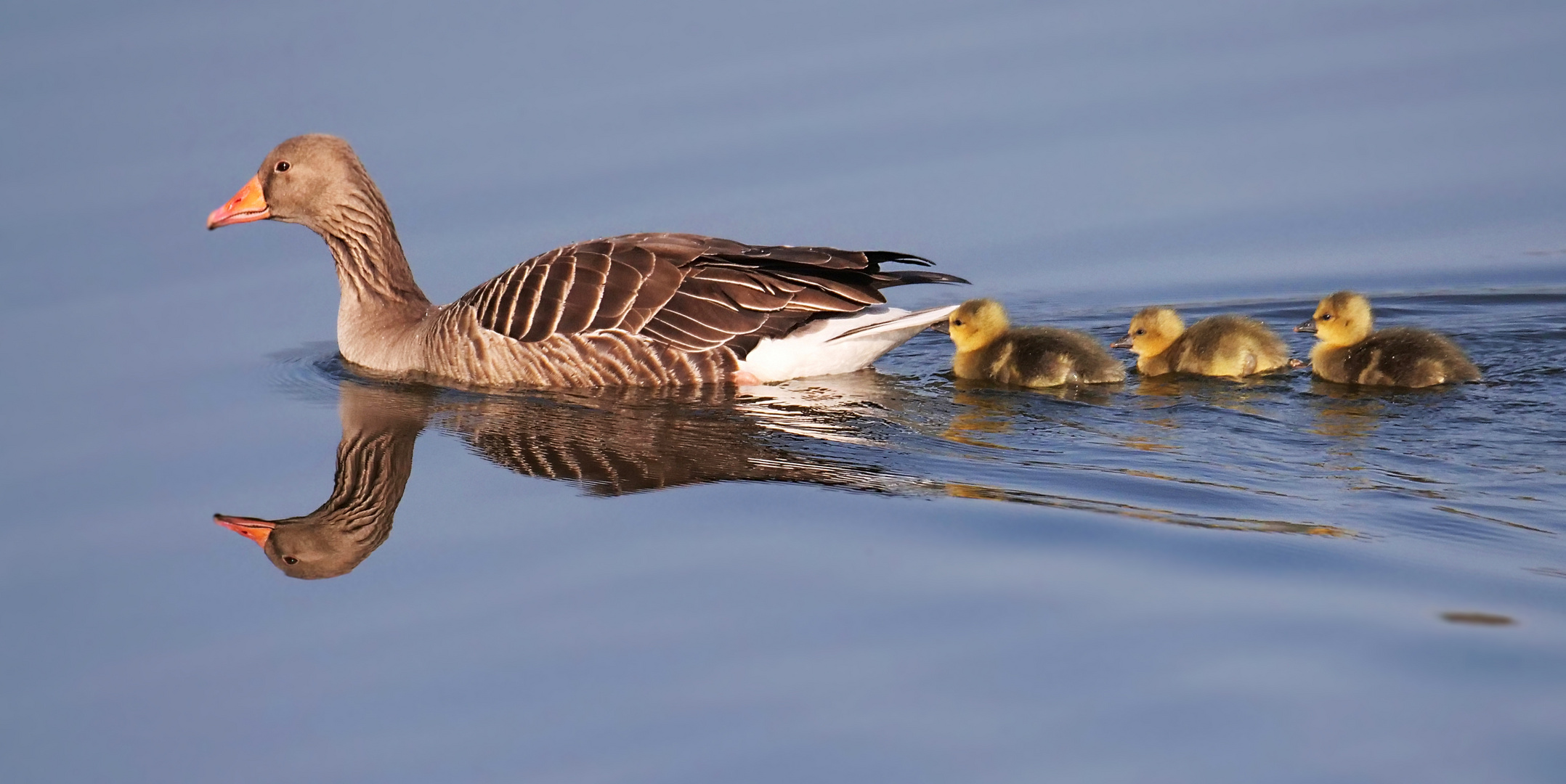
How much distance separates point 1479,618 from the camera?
5887 mm

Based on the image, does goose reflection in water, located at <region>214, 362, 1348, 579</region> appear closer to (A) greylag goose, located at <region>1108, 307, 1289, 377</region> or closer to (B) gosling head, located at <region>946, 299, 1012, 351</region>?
(B) gosling head, located at <region>946, 299, 1012, 351</region>

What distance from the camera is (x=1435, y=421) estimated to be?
317 inches

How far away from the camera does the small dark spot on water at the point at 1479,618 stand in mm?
5836

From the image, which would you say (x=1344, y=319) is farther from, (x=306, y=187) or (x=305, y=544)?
(x=306, y=187)

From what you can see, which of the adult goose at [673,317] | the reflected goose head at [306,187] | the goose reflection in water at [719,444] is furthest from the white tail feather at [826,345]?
the reflected goose head at [306,187]

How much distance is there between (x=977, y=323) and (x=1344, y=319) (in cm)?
193

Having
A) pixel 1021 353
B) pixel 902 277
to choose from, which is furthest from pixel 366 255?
pixel 1021 353

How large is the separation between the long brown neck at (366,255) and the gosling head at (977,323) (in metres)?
3.27

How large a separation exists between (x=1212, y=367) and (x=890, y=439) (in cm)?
190

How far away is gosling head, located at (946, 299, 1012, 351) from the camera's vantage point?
9326 mm

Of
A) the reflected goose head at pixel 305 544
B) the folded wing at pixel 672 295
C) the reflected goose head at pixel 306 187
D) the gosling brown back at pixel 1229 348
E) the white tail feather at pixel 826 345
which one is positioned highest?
the reflected goose head at pixel 306 187

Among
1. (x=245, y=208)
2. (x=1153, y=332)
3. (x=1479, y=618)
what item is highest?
(x=245, y=208)

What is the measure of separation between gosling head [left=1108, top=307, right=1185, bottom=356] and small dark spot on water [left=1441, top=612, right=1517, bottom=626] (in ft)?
11.0

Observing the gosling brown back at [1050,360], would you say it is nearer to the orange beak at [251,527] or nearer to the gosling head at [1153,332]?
the gosling head at [1153,332]
